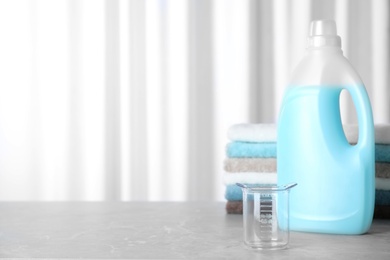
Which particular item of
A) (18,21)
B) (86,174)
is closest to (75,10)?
(18,21)

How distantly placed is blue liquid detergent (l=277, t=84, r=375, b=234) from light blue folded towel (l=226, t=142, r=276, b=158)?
132mm

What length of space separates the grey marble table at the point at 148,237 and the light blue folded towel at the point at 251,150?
0.10 m

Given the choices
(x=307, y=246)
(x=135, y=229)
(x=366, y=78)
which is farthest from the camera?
(x=366, y=78)

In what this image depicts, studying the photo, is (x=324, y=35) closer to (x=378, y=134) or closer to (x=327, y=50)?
(x=327, y=50)

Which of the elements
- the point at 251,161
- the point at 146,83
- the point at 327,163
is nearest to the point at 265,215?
the point at 327,163

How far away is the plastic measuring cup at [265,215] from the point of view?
0.73m

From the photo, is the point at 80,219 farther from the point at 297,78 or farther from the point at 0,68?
the point at 0,68

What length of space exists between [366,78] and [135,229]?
1.88 m

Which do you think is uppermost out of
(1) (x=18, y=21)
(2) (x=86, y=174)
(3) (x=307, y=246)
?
(1) (x=18, y=21)

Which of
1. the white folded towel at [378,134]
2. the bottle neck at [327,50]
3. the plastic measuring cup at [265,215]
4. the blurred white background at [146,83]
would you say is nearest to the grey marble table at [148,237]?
the plastic measuring cup at [265,215]

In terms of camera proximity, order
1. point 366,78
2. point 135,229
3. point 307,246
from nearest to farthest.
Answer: point 307,246 → point 135,229 → point 366,78

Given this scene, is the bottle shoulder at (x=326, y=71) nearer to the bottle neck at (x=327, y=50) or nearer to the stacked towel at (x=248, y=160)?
the bottle neck at (x=327, y=50)

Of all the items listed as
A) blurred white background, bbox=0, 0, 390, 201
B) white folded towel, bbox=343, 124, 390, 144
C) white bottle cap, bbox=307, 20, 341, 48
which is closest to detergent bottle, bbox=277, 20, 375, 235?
white bottle cap, bbox=307, 20, 341, 48

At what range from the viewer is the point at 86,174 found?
2.59 meters
